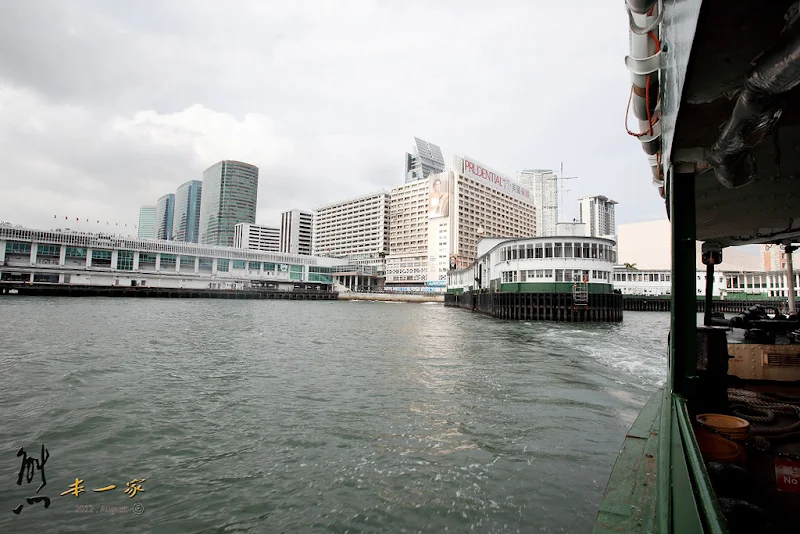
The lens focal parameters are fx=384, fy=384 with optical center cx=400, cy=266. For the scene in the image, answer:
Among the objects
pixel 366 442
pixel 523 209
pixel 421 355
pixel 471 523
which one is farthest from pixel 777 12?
pixel 523 209

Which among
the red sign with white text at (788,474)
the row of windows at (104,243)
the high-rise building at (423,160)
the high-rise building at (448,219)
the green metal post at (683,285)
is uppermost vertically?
the high-rise building at (423,160)

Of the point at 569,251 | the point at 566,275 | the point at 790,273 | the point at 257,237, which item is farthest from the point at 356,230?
the point at 790,273

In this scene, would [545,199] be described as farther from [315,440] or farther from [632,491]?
[632,491]

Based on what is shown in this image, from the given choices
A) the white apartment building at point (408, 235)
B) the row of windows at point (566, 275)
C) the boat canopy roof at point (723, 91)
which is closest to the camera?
the boat canopy roof at point (723, 91)

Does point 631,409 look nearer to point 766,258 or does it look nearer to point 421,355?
point 421,355

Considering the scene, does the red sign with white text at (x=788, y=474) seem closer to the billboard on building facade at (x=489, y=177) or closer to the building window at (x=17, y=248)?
the building window at (x=17, y=248)

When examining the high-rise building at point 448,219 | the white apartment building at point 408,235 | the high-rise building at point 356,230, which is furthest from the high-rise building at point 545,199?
the high-rise building at point 356,230

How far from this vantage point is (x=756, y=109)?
2443 millimetres

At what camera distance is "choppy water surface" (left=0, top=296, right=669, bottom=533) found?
13.1 feet

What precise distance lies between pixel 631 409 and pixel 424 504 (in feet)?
18.0

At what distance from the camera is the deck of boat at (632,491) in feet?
8.51

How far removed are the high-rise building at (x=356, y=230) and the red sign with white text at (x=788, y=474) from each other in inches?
4805

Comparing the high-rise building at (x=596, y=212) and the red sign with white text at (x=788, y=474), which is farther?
the high-rise building at (x=596, y=212)

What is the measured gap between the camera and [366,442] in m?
5.79
